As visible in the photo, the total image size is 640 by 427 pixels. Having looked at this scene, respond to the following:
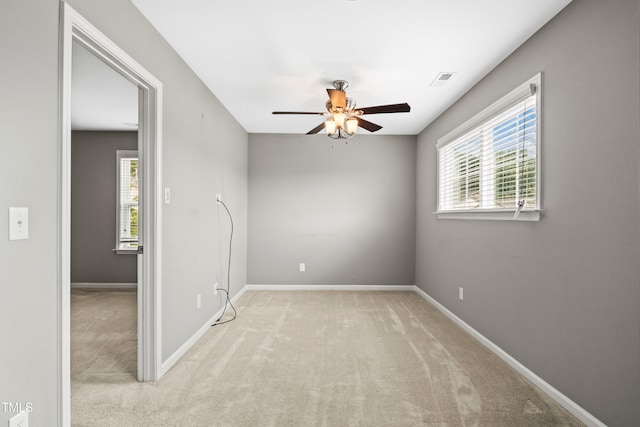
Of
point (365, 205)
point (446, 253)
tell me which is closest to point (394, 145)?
point (365, 205)

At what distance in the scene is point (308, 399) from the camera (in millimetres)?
2178

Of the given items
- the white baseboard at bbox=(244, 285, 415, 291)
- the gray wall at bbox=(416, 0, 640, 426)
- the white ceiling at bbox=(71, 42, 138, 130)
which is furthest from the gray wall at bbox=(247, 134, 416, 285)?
the gray wall at bbox=(416, 0, 640, 426)

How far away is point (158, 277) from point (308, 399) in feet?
4.25

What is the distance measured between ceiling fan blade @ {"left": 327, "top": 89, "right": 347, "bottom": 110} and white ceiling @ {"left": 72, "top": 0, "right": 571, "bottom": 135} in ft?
0.67

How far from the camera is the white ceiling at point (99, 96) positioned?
121 inches

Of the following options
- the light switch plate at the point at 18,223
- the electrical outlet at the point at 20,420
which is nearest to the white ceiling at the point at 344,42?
the light switch plate at the point at 18,223

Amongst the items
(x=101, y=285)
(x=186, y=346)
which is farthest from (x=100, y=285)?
(x=186, y=346)

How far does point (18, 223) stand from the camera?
4.38 ft

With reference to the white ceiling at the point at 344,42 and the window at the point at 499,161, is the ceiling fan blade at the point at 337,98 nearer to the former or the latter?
the white ceiling at the point at 344,42

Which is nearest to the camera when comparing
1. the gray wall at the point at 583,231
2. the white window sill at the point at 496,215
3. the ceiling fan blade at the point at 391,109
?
the gray wall at the point at 583,231

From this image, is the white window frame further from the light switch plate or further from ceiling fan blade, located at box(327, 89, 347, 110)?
the light switch plate

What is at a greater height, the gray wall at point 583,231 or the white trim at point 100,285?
the gray wall at point 583,231

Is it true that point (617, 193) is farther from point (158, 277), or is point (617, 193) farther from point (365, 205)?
point (365, 205)

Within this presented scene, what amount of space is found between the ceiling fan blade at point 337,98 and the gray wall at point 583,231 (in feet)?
4.28
